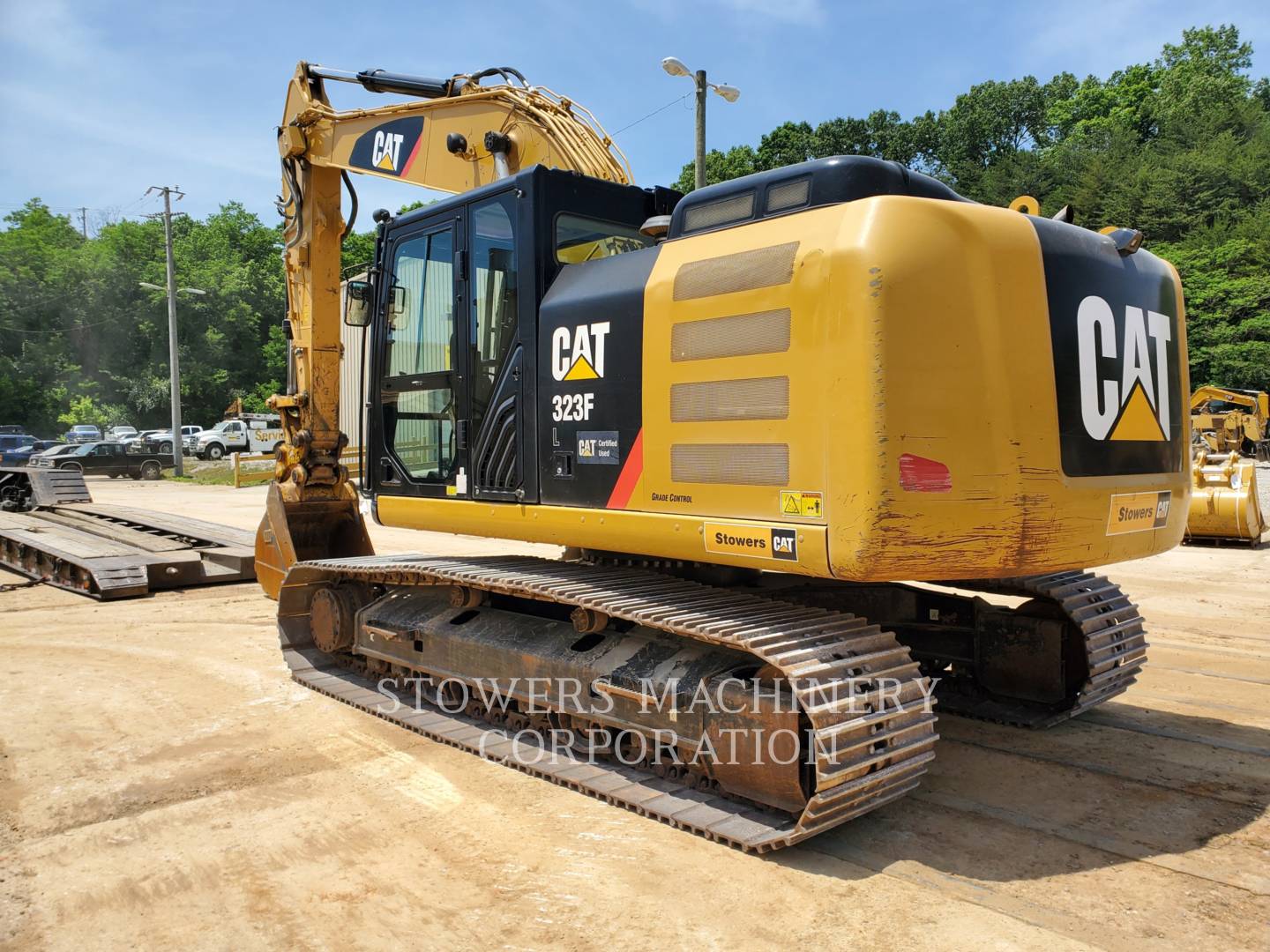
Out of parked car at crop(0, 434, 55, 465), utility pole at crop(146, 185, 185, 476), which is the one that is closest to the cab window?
utility pole at crop(146, 185, 185, 476)

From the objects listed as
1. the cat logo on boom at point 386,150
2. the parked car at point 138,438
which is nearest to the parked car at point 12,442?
the parked car at point 138,438

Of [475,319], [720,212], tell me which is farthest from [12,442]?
[720,212]

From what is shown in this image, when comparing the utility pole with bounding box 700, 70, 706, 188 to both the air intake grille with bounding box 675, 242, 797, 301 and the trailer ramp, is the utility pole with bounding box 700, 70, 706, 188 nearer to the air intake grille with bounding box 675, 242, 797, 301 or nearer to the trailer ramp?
the trailer ramp

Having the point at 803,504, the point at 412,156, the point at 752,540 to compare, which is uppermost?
the point at 412,156

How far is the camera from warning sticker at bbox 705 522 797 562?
371 cm

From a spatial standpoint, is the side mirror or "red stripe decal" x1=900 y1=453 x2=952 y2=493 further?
the side mirror

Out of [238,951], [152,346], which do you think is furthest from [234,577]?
[152,346]

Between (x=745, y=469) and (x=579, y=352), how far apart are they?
1.18 metres

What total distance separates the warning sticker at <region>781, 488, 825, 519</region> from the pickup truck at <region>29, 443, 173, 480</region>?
3306cm

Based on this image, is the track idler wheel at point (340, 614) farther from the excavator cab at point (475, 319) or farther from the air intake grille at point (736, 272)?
the air intake grille at point (736, 272)

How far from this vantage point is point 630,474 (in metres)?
4.44

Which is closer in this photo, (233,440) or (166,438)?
(166,438)

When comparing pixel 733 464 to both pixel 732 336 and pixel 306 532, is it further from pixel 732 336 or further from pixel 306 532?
pixel 306 532

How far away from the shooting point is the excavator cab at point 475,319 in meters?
4.97
